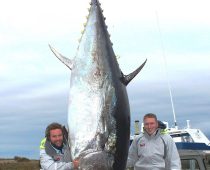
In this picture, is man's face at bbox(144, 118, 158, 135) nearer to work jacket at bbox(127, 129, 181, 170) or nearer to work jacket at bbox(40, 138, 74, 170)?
work jacket at bbox(127, 129, 181, 170)

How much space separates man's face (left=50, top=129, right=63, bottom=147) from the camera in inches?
240

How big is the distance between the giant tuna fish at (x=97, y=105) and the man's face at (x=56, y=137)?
97cm

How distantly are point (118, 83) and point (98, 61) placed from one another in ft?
1.00

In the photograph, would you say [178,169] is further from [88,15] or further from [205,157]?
[205,157]

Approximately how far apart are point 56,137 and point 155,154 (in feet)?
6.04

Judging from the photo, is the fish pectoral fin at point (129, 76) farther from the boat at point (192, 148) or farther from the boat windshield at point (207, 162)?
the boat windshield at point (207, 162)

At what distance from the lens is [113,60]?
5605 millimetres

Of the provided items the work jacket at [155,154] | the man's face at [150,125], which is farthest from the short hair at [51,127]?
the work jacket at [155,154]

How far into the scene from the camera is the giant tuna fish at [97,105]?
5121 millimetres

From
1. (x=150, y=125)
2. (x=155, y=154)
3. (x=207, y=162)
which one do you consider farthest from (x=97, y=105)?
(x=207, y=162)

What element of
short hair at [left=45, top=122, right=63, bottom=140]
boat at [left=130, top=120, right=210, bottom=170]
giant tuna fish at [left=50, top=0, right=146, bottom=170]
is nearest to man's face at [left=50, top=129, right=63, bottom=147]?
short hair at [left=45, top=122, right=63, bottom=140]

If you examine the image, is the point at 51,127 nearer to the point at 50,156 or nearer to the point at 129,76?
the point at 50,156

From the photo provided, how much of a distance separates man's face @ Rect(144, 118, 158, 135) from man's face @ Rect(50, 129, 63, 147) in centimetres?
163

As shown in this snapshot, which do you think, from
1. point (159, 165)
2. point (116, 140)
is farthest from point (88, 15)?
point (159, 165)
